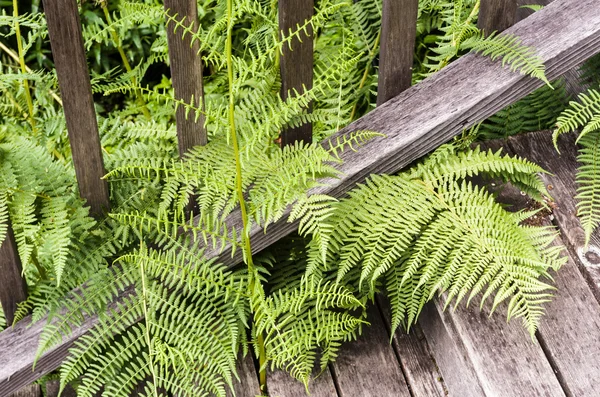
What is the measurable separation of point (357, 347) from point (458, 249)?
535 mm

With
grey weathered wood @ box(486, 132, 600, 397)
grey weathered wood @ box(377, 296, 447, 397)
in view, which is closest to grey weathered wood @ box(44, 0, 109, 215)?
grey weathered wood @ box(377, 296, 447, 397)

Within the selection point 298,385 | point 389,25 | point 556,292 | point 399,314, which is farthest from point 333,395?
point 389,25

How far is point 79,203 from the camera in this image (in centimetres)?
232

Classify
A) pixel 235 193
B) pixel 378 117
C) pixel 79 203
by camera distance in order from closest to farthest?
pixel 235 193 → pixel 79 203 → pixel 378 117

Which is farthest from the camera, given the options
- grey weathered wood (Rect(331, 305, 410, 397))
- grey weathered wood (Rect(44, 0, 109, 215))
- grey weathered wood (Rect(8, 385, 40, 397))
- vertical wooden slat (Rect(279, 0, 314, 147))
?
grey weathered wood (Rect(8, 385, 40, 397))

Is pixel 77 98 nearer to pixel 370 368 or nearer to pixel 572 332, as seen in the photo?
pixel 370 368

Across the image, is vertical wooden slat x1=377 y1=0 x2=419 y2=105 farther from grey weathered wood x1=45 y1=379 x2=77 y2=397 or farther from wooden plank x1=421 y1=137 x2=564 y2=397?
grey weathered wood x1=45 y1=379 x2=77 y2=397

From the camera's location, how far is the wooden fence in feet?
7.36

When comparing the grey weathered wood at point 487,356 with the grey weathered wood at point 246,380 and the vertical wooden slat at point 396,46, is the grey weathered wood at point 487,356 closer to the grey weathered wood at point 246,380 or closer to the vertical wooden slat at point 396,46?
the grey weathered wood at point 246,380

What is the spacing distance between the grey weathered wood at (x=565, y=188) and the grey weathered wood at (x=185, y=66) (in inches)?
52.0

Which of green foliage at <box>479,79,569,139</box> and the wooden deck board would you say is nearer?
the wooden deck board

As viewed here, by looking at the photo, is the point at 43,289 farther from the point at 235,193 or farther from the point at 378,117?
the point at 378,117

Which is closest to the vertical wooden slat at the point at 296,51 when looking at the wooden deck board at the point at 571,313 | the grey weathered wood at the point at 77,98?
the grey weathered wood at the point at 77,98

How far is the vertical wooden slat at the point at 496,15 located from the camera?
2471 mm
